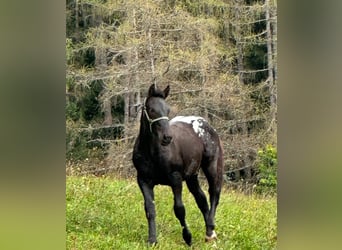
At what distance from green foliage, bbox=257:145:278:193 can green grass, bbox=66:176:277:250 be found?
1.21ft

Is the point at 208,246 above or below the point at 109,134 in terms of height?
below

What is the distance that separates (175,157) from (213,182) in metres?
0.77

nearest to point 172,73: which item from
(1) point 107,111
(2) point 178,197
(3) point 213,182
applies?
(1) point 107,111

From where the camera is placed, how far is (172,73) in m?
6.56

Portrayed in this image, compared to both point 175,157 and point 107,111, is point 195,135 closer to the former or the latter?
point 175,157

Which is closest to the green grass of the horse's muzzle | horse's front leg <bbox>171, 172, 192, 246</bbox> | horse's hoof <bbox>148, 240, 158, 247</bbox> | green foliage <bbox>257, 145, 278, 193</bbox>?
horse's hoof <bbox>148, 240, 158, 247</bbox>

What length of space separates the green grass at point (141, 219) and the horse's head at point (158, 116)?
35.2 inches

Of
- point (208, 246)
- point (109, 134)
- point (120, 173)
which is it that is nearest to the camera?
point (208, 246)

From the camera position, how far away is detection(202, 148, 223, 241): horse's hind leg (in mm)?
4578
